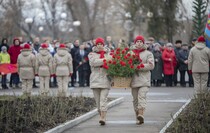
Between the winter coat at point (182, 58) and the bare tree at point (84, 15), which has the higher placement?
the bare tree at point (84, 15)

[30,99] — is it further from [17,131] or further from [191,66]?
[191,66]

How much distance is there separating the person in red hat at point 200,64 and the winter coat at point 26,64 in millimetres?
5684

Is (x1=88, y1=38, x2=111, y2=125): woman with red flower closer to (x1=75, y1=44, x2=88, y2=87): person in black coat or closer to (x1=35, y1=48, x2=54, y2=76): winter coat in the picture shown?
(x1=35, y1=48, x2=54, y2=76): winter coat

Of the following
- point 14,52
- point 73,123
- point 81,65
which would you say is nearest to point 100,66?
point 73,123

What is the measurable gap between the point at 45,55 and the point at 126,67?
886 centimetres

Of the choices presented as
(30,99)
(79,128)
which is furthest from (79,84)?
(79,128)

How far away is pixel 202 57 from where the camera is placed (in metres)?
22.2

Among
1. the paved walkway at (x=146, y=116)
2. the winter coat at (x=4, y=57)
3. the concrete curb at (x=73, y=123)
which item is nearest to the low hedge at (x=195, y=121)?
the paved walkway at (x=146, y=116)

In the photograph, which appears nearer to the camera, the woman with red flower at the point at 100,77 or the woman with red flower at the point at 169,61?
the woman with red flower at the point at 100,77

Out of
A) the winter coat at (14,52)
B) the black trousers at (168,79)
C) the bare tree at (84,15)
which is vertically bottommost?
the black trousers at (168,79)

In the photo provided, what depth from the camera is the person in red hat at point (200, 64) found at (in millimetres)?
21797

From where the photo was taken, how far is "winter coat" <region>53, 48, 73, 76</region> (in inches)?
953

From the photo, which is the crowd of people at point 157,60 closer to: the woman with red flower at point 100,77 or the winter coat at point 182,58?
the winter coat at point 182,58

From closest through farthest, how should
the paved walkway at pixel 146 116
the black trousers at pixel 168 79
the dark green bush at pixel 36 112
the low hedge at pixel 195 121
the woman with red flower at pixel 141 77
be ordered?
the low hedge at pixel 195 121 → the dark green bush at pixel 36 112 → the paved walkway at pixel 146 116 → the woman with red flower at pixel 141 77 → the black trousers at pixel 168 79
